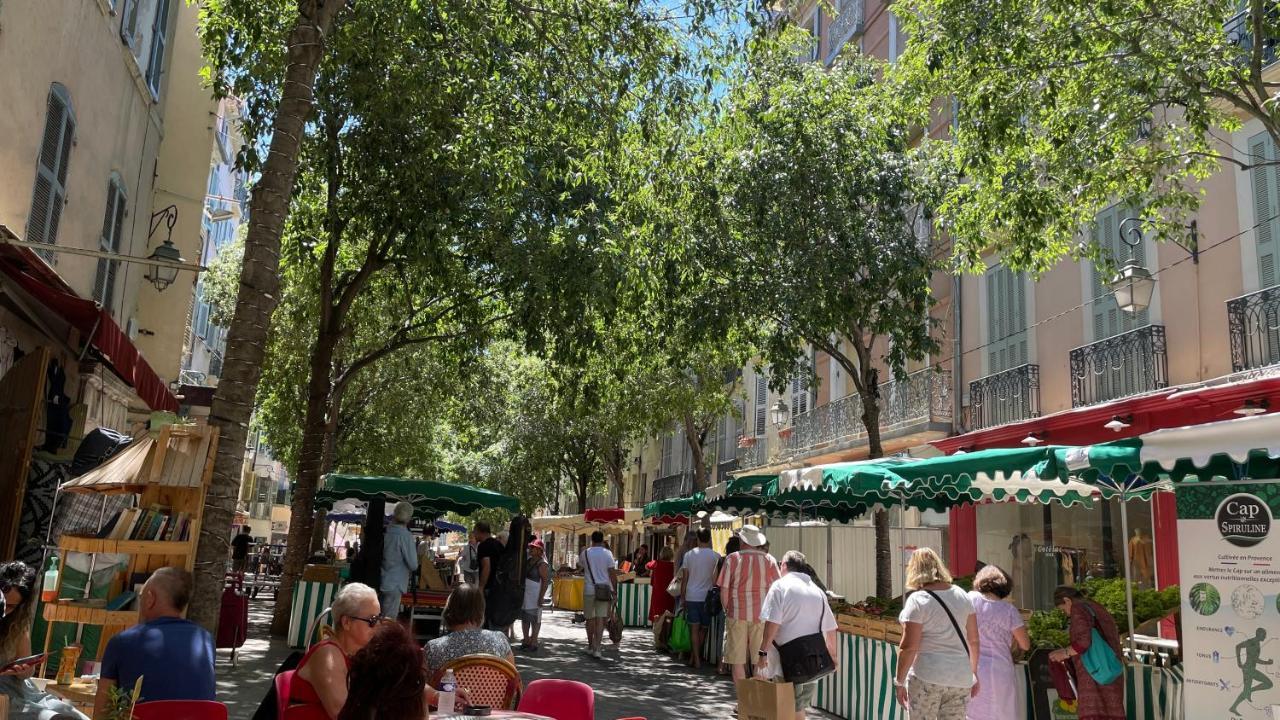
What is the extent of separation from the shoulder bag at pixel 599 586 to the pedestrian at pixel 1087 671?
29.6ft

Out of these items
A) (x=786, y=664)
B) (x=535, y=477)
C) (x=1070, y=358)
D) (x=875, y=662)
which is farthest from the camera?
(x=535, y=477)

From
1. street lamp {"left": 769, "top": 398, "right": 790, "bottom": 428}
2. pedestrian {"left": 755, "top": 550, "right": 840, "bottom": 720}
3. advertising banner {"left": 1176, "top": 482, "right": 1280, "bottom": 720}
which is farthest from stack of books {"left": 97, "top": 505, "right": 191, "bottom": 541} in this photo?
street lamp {"left": 769, "top": 398, "right": 790, "bottom": 428}

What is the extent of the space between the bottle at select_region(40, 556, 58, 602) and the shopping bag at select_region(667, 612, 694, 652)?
8.76 m

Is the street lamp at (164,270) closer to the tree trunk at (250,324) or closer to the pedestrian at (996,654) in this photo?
the tree trunk at (250,324)

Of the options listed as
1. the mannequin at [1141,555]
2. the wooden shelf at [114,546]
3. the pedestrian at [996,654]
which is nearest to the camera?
the wooden shelf at [114,546]

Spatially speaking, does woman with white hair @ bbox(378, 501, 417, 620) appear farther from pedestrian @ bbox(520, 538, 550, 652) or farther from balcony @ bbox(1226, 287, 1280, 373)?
balcony @ bbox(1226, 287, 1280, 373)

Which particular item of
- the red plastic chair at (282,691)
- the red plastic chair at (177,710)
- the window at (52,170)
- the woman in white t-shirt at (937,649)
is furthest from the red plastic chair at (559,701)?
the window at (52,170)

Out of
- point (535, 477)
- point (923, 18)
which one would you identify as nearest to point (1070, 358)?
point (923, 18)

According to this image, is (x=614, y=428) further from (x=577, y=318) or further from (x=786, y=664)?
(x=786, y=664)

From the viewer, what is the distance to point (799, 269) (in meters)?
16.5

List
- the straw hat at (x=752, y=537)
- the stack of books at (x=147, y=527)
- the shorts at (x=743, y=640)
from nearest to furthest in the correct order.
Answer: the stack of books at (x=147, y=527) → the straw hat at (x=752, y=537) → the shorts at (x=743, y=640)

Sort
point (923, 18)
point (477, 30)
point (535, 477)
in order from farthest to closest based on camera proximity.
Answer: point (535, 477), point (923, 18), point (477, 30)

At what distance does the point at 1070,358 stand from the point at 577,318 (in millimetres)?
8925

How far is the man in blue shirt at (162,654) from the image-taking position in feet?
16.8
